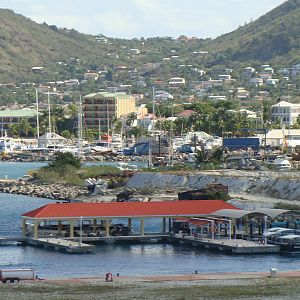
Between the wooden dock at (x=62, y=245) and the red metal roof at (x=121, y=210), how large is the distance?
55.0 inches

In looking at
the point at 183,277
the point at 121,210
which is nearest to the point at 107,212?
the point at 121,210

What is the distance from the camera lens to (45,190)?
126562mm

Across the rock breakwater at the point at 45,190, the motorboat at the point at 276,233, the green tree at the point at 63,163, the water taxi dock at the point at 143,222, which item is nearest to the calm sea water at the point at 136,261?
the water taxi dock at the point at 143,222

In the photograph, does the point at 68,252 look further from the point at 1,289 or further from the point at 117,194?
the point at 117,194

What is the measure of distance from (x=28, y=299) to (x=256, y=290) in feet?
31.5

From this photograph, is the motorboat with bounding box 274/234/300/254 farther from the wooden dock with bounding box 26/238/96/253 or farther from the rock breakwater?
the rock breakwater

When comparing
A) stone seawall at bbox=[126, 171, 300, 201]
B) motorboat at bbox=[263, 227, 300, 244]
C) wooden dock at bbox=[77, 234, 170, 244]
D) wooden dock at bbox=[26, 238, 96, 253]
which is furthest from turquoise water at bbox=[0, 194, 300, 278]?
stone seawall at bbox=[126, 171, 300, 201]

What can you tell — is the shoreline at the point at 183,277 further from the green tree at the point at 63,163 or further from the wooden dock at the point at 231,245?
the green tree at the point at 63,163

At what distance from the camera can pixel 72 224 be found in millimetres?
82625

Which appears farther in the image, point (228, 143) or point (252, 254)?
point (228, 143)

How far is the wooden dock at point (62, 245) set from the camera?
7735 centimetres

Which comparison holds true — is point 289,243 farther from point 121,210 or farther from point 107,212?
point 107,212

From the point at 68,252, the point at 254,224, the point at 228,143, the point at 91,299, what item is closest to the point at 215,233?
the point at 254,224

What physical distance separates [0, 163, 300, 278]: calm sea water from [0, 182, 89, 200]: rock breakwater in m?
40.2
